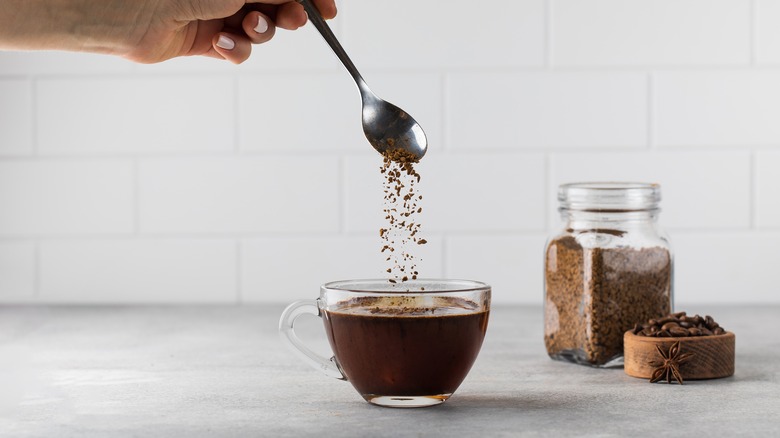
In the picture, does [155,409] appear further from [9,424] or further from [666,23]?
[666,23]

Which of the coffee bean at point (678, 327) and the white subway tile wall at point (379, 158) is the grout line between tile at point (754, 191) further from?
the coffee bean at point (678, 327)

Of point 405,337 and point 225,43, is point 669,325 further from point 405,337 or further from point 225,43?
point 225,43

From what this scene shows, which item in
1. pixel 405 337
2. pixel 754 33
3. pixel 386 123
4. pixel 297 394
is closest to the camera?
pixel 405 337

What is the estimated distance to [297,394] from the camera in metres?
0.97

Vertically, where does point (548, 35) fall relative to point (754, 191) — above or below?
above

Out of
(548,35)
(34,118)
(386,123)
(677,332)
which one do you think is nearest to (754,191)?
(548,35)

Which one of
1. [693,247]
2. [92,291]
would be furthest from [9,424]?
[693,247]

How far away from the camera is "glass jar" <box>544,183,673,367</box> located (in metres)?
1.09

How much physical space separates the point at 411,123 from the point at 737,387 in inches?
17.5

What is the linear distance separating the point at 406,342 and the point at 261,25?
541 mm

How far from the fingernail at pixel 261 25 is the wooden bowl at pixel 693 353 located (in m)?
0.59

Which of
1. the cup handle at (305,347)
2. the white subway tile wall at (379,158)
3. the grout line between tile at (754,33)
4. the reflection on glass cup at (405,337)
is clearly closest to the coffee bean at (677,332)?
the reflection on glass cup at (405,337)

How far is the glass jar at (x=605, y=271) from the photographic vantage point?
1089 millimetres

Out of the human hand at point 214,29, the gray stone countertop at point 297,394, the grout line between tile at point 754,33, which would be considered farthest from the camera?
the grout line between tile at point 754,33
